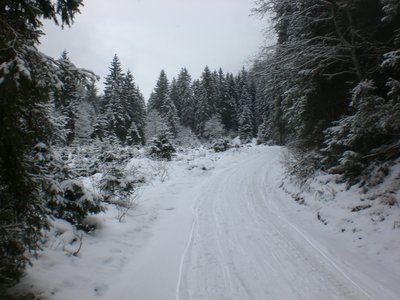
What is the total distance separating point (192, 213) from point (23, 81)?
770 centimetres

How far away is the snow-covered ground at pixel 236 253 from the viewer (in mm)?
5172

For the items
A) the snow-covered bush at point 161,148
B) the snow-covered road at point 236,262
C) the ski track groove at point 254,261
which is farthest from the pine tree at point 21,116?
the snow-covered bush at point 161,148

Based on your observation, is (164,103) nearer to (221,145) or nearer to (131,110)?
(131,110)

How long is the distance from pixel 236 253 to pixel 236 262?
48 centimetres

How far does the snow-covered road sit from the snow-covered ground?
2 centimetres

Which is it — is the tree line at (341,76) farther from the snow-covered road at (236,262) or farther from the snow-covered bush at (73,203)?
the snow-covered bush at (73,203)

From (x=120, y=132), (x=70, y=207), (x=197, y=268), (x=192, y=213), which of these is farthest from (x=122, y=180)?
(x=120, y=132)

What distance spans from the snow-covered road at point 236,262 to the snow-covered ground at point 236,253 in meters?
0.02

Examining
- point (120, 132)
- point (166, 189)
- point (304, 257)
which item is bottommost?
point (304, 257)

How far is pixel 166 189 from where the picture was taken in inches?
557

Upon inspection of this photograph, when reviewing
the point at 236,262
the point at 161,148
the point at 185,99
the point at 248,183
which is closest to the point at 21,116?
the point at 236,262

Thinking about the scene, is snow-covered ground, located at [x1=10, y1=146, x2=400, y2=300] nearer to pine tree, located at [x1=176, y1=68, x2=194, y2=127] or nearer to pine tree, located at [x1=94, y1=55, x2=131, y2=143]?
pine tree, located at [x1=94, y1=55, x2=131, y2=143]

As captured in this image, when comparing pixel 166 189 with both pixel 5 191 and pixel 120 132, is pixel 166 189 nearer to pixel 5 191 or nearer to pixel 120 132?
pixel 5 191

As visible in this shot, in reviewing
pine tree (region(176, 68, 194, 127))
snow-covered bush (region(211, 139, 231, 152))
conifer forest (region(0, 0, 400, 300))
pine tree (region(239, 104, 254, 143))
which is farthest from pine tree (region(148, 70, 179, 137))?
conifer forest (region(0, 0, 400, 300))
